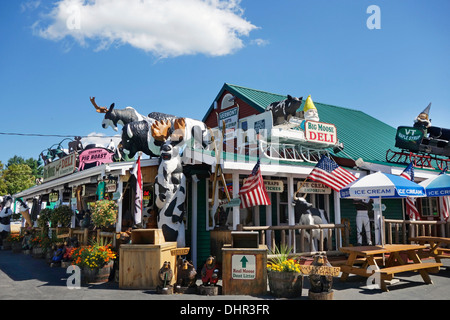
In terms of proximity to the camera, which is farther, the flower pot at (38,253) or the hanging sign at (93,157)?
the flower pot at (38,253)

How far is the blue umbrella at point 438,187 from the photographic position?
10.1 metres

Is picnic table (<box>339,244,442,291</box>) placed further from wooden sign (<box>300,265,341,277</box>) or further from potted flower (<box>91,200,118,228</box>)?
potted flower (<box>91,200,118,228</box>)

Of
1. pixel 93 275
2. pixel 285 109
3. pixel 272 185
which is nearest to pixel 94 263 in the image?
pixel 93 275

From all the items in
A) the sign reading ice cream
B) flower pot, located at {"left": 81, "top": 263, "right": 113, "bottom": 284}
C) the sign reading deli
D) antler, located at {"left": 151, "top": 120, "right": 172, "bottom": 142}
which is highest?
the sign reading ice cream

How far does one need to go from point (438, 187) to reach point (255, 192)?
5.53 metres

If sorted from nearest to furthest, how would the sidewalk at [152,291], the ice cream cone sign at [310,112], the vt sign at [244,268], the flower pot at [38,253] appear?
the sidewalk at [152,291], the vt sign at [244,268], the flower pot at [38,253], the ice cream cone sign at [310,112]

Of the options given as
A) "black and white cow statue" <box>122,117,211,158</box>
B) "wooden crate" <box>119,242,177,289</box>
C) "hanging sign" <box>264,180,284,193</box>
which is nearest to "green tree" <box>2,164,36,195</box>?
"black and white cow statue" <box>122,117,211,158</box>

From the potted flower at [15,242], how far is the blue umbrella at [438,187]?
1588 cm

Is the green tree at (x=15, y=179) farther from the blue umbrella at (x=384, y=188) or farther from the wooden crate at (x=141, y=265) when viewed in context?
the blue umbrella at (x=384, y=188)

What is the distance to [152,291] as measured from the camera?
7.12 m

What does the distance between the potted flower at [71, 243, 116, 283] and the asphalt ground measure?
0.26 m

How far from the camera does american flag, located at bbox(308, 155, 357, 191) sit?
9.55m

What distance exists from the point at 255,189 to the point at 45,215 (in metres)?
8.62

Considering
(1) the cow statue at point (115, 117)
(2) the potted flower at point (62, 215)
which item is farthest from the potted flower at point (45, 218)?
(1) the cow statue at point (115, 117)
